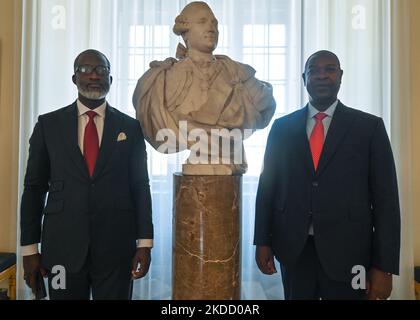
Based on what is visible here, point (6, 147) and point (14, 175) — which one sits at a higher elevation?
point (6, 147)

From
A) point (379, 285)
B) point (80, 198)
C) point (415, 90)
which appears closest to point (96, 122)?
point (80, 198)

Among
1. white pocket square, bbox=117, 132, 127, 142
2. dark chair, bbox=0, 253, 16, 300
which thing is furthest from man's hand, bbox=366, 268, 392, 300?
dark chair, bbox=0, 253, 16, 300

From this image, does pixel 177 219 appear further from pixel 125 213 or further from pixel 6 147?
pixel 6 147

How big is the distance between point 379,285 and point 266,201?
0.57 metres

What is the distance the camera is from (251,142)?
3.18m

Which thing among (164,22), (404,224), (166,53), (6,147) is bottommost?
(404,224)

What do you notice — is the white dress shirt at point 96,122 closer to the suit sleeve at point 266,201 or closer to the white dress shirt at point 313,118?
the suit sleeve at point 266,201

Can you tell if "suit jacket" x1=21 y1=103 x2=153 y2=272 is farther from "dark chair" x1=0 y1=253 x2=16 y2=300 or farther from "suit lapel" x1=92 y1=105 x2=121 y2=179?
"dark chair" x1=0 y1=253 x2=16 y2=300

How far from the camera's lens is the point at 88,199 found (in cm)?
179

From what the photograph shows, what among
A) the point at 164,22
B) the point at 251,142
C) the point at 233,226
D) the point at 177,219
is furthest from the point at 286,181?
the point at 164,22

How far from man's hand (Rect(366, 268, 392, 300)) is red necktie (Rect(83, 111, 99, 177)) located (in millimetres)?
1247

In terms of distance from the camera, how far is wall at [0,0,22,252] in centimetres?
309

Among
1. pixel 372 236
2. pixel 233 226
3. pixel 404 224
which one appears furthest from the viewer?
pixel 404 224

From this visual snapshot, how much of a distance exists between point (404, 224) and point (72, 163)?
2.33m
